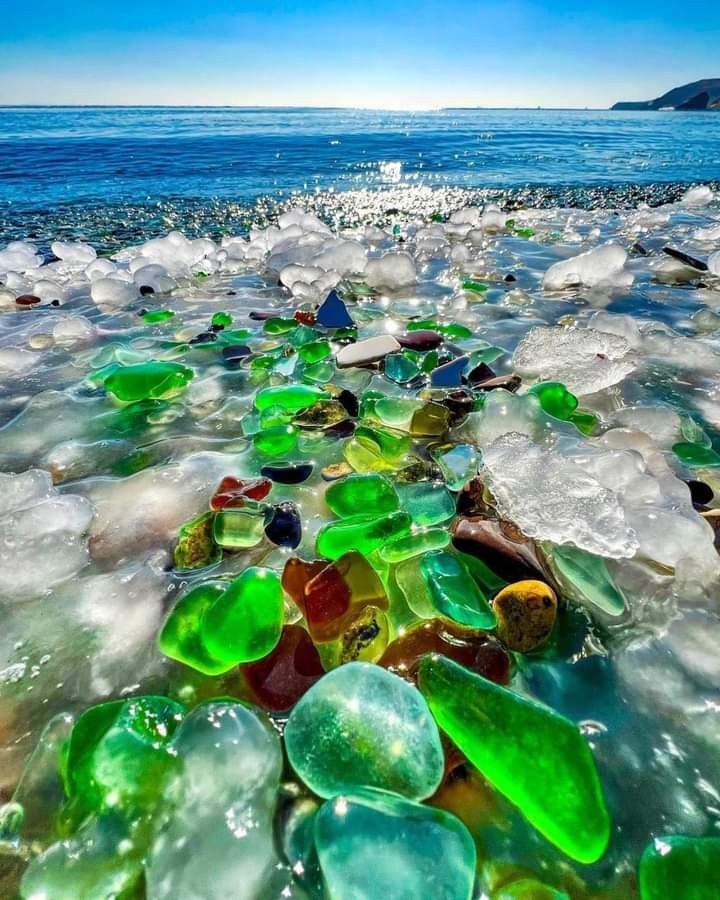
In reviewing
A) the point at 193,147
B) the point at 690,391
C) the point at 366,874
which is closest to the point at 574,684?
the point at 366,874

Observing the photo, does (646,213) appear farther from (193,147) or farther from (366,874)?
(193,147)

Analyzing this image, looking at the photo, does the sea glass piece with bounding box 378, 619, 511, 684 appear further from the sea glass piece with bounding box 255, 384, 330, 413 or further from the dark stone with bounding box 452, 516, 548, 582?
the sea glass piece with bounding box 255, 384, 330, 413

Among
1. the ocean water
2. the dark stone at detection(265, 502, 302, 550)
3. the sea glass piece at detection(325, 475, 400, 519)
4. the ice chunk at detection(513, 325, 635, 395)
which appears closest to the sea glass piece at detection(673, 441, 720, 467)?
the ice chunk at detection(513, 325, 635, 395)

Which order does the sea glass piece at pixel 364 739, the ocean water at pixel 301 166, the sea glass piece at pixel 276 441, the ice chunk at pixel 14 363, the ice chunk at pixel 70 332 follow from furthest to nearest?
the ocean water at pixel 301 166 < the ice chunk at pixel 70 332 < the ice chunk at pixel 14 363 < the sea glass piece at pixel 276 441 < the sea glass piece at pixel 364 739

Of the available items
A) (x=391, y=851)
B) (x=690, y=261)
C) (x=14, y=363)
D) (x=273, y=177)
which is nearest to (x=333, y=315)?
(x=14, y=363)

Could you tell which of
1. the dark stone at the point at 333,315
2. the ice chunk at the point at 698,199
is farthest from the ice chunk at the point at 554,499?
the ice chunk at the point at 698,199

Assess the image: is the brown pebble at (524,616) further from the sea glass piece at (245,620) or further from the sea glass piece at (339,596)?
the sea glass piece at (245,620)

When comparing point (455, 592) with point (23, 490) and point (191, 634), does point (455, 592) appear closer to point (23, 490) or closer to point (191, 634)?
point (191, 634)

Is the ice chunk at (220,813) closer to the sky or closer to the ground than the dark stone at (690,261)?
closer to the sky
